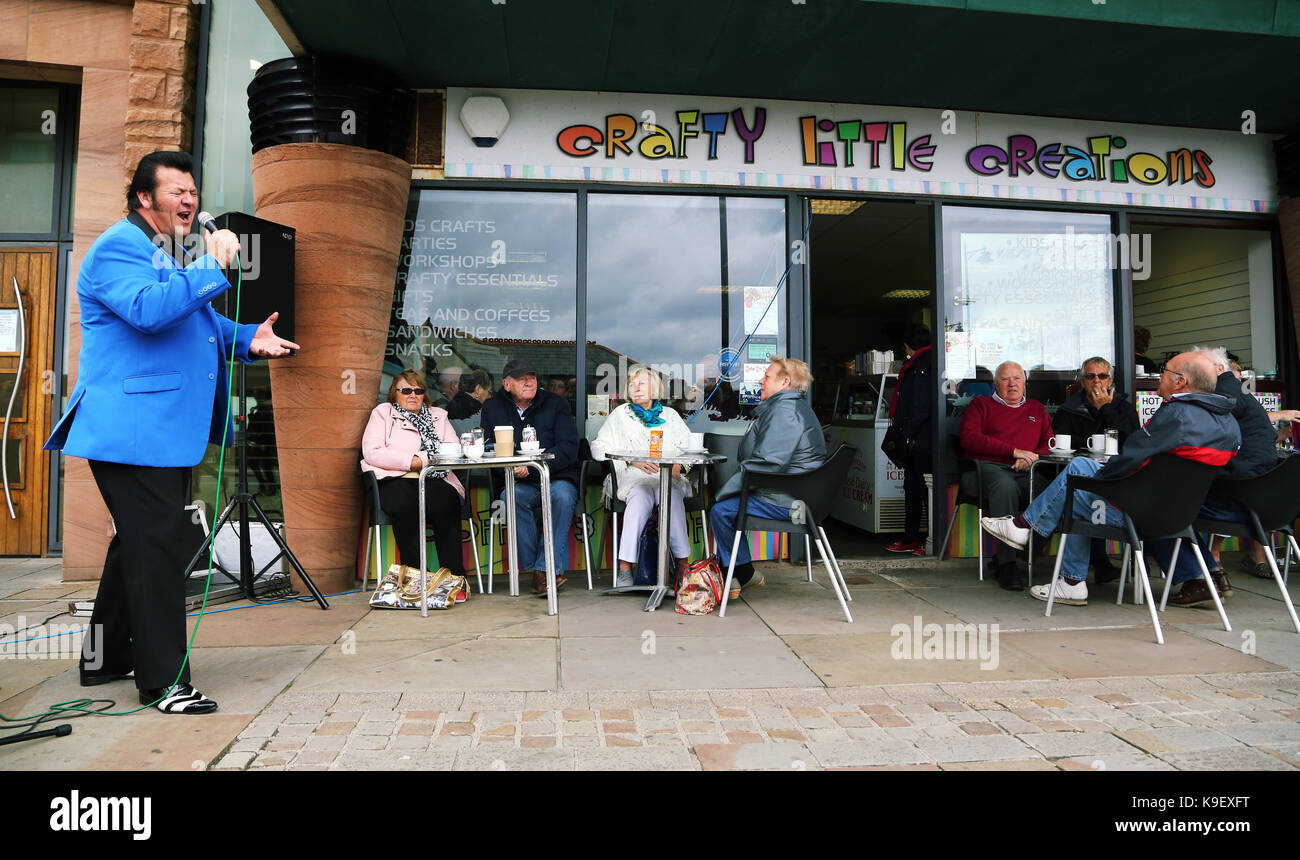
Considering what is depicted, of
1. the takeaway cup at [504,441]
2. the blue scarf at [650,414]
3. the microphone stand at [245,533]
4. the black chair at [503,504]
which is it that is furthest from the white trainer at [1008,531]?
the microphone stand at [245,533]

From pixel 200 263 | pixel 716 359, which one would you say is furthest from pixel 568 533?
pixel 200 263

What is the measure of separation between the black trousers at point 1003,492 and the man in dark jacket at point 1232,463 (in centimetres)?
81

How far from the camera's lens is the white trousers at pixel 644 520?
16.1 feet

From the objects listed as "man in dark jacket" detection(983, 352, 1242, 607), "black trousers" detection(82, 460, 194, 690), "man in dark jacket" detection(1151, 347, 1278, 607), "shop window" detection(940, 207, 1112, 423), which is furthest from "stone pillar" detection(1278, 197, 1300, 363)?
"black trousers" detection(82, 460, 194, 690)

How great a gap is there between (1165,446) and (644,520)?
2829 millimetres

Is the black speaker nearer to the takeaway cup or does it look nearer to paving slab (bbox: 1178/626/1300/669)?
the takeaway cup

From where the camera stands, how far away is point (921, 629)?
408 cm

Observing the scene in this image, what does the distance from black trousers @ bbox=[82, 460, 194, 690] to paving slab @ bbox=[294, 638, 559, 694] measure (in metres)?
0.49

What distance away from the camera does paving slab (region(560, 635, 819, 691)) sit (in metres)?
3.20

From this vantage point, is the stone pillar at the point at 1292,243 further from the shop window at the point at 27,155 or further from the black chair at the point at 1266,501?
the shop window at the point at 27,155

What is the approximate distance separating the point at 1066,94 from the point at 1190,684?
415 centimetres

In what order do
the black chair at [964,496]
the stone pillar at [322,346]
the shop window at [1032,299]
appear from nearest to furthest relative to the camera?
the stone pillar at [322,346] → the black chair at [964,496] → the shop window at [1032,299]

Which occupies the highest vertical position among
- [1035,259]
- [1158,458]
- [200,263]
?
[1035,259]
